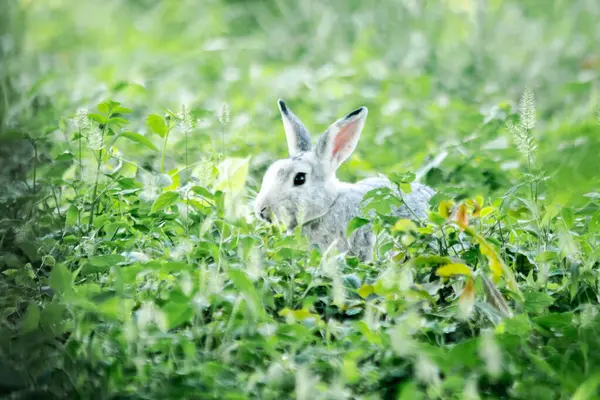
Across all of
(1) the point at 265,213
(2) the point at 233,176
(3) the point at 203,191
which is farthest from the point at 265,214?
(3) the point at 203,191

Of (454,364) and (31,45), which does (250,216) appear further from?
(31,45)

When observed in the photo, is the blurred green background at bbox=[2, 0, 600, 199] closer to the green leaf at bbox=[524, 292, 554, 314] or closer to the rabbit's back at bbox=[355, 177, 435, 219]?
the rabbit's back at bbox=[355, 177, 435, 219]

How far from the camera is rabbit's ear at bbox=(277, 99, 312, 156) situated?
13.6 ft

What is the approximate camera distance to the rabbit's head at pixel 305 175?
380 centimetres

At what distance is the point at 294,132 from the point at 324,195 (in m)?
0.38

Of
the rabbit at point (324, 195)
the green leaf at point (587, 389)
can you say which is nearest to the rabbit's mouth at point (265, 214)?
the rabbit at point (324, 195)

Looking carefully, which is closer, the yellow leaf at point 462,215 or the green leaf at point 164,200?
the yellow leaf at point 462,215

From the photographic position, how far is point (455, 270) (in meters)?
2.63

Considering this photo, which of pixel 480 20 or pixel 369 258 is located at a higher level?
pixel 480 20

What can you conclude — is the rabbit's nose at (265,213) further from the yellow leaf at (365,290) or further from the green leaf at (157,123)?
the yellow leaf at (365,290)

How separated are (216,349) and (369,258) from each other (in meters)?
1.38

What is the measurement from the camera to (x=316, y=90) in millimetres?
7168

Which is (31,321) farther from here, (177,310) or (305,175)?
(305,175)

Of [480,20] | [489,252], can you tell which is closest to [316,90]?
[480,20]
